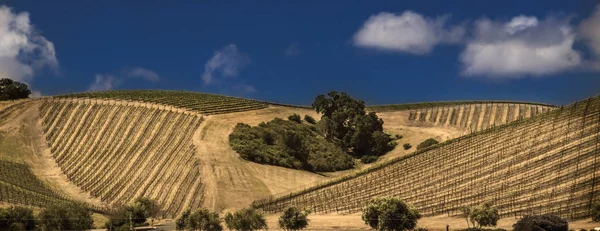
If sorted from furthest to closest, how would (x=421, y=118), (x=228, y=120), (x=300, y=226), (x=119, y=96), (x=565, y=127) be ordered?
(x=421, y=118)
(x=119, y=96)
(x=228, y=120)
(x=565, y=127)
(x=300, y=226)

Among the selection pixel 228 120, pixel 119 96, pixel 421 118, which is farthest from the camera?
pixel 421 118

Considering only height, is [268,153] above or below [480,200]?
above

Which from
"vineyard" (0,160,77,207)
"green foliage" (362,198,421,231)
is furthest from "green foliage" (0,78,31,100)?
"green foliage" (362,198,421,231)

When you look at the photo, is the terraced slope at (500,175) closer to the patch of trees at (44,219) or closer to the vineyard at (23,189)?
the patch of trees at (44,219)

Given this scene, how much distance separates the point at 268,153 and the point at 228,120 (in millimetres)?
20218

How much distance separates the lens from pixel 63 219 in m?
64.5

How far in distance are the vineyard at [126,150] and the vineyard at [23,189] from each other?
6.17 metres

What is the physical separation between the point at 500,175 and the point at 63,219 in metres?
51.6

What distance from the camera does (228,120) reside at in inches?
5002

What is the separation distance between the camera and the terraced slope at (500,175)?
70250mm

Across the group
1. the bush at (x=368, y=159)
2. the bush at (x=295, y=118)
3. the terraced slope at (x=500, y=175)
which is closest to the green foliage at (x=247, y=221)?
the terraced slope at (x=500, y=175)

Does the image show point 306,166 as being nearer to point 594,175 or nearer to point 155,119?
point 155,119


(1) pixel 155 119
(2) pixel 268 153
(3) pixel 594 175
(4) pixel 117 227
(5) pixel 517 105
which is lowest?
(4) pixel 117 227

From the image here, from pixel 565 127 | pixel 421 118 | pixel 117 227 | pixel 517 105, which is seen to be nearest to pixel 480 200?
pixel 565 127
